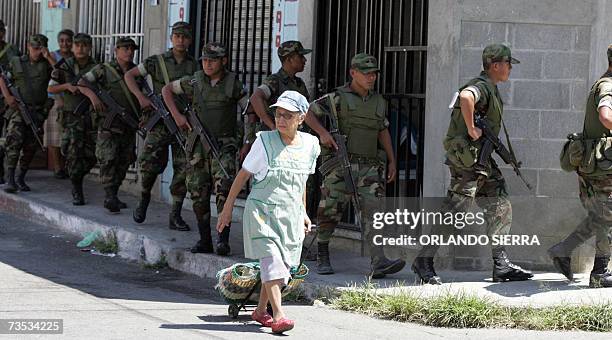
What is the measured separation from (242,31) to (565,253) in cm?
481

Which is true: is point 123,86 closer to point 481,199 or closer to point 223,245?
point 223,245

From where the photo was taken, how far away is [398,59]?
1012cm

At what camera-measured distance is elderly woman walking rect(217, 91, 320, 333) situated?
732cm

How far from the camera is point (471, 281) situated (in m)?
8.95

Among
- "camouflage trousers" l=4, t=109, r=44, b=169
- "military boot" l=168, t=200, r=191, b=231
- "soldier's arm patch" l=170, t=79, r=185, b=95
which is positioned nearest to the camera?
"soldier's arm patch" l=170, t=79, r=185, b=95

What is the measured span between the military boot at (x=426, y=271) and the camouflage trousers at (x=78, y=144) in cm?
516

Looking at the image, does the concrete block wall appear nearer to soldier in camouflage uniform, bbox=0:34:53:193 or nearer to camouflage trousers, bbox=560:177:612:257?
camouflage trousers, bbox=560:177:612:257

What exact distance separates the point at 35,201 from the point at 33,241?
1415 mm

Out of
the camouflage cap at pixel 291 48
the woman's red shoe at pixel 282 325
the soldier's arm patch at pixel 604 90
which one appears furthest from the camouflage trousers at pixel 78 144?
the soldier's arm patch at pixel 604 90

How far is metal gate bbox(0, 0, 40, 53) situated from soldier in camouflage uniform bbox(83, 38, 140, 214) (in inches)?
166

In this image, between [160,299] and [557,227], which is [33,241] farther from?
A: [557,227]

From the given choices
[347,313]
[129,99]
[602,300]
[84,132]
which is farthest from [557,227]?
[84,132]

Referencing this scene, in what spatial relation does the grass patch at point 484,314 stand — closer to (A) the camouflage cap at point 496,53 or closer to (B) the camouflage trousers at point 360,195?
(B) the camouflage trousers at point 360,195

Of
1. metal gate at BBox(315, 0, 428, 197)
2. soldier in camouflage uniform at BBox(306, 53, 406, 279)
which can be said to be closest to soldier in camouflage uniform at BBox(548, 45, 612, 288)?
soldier in camouflage uniform at BBox(306, 53, 406, 279)
